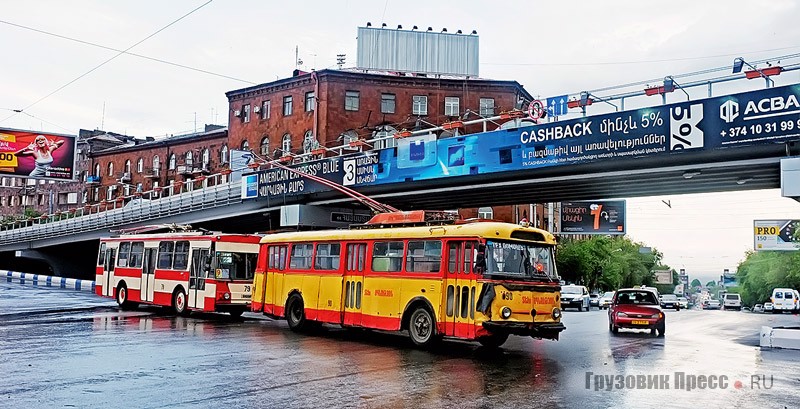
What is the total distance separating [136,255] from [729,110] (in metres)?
20.2

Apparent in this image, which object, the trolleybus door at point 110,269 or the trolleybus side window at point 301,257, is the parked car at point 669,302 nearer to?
the trolleybus door at point 110,269

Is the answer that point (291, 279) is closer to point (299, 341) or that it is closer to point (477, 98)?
point (299, 341)

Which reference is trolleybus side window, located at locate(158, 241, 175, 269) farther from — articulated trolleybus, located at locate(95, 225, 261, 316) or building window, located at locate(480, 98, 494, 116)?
building window, located at locate(480, 98, 494, 116)

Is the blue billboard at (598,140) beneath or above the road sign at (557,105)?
beneath

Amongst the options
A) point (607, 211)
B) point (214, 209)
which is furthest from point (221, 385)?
point (607, 211)

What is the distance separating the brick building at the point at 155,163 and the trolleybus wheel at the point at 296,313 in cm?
4573

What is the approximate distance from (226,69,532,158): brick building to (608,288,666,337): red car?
103ft

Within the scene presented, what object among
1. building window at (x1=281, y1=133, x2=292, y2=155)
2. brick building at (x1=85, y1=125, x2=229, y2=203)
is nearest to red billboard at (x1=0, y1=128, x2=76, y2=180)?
building window at (x1=281, y1=133, x2=292, y2=155)

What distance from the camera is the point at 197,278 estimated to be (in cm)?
2453

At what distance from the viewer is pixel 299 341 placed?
57.7 ft

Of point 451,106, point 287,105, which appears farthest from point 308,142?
point 451,106

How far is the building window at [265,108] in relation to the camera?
59.7 meters

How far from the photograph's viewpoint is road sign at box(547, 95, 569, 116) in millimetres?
25016

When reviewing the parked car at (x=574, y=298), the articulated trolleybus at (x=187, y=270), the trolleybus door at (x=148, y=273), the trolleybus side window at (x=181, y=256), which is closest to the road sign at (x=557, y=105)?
the articulated trolleybus at (x=187, y=270)
